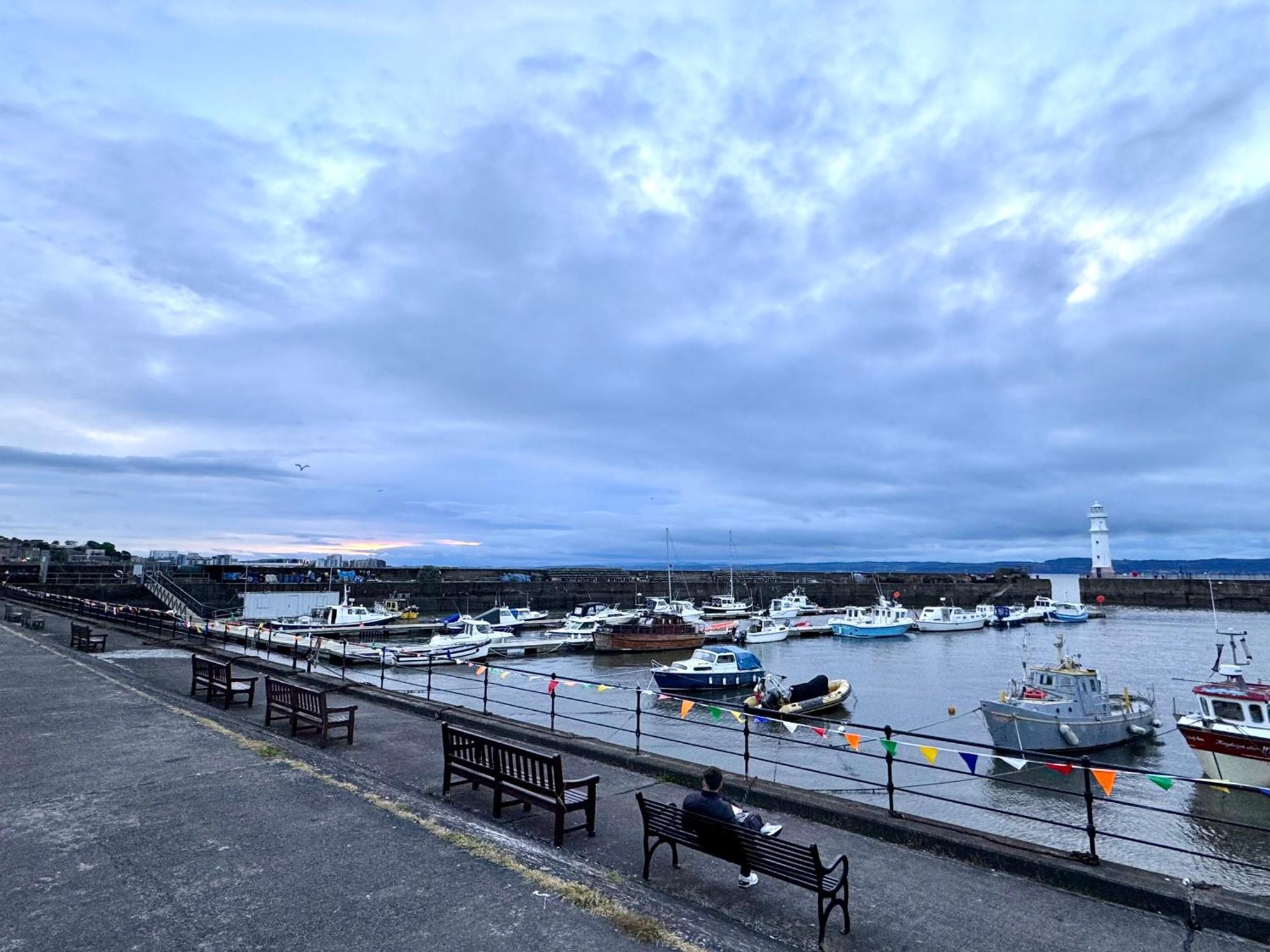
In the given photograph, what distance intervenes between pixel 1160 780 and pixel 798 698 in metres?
24.2

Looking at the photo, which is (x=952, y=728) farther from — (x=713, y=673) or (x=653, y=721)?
(x=653, y=721)

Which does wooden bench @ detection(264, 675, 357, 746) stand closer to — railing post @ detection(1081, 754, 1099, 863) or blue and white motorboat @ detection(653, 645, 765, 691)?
railing post @ detection(1081, 754, 1099, 863)

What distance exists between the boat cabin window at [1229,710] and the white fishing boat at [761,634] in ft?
137

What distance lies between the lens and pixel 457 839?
720cm

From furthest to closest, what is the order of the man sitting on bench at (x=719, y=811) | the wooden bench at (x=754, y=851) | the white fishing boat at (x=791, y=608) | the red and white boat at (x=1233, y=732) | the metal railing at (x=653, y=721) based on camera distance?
the white fishing boat at (x=791, y=608) → the red and white boat at (x=1233, y=732) → the metal railing at (x=653, y=721) → the man sitting on bench at (x=719, y=811) → the wooden bench at (x=754, y=851)

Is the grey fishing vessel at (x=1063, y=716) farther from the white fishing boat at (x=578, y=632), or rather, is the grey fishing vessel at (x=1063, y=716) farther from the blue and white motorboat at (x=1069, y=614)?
the blue and white motorboat at (x=1069, y=614)

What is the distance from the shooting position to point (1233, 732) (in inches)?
747

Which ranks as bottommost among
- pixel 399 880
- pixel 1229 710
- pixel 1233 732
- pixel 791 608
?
pixel 791 608

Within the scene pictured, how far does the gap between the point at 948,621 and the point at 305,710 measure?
2892 inches

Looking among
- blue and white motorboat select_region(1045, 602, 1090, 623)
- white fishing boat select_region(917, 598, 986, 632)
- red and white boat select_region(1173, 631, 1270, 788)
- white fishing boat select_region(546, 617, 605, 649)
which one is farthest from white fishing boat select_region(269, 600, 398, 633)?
blue and white motorboat select_region(1045, 602, 1090, 623)

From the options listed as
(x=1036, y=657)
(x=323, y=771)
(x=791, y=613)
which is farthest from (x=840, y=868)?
(x=791, y=613)

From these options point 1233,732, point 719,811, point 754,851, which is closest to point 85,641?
point 719,811

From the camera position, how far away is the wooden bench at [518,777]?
723cm

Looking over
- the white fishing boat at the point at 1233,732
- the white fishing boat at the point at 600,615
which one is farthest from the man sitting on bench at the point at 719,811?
the white fishing boat at the point at 600,615
